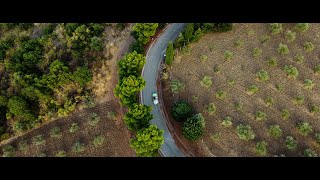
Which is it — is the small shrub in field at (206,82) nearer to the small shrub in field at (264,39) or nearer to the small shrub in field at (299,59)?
the small shrub in field at (264,39)

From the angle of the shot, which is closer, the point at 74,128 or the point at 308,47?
the point at 74,128

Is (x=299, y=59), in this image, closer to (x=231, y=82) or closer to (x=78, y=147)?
(x=231, y=82)

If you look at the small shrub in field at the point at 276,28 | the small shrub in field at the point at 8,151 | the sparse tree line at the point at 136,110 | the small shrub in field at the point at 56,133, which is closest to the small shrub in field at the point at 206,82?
the sparse tree line at the point at 136,110

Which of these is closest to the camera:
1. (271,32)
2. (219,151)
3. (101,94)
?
(219,151)

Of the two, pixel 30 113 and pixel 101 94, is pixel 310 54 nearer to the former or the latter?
pixel 101 94

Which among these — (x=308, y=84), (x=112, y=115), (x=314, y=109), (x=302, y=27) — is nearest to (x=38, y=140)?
(x=112, y=115)

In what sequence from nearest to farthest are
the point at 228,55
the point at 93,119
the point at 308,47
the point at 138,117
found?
1. the point at 138,117
2. the point at 93,119
3. the point at 308,47
4. the point at 228,55

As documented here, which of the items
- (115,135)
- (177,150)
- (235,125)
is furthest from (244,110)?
(115,135)
